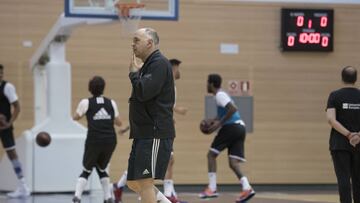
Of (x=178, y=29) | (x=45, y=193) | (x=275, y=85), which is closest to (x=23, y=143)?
(x=45, y=193)

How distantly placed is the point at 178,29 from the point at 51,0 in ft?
8.49

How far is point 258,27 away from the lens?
15.9m

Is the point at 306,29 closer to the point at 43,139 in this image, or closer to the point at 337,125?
the point at 43,139

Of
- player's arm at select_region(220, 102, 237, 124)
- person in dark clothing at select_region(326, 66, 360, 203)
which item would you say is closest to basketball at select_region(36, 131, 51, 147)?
player's arm at select_region(220, 102, 237, 124)

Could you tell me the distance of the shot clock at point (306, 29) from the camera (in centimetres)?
1577

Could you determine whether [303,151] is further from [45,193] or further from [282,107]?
[45,193]

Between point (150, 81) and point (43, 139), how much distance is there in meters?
6.11

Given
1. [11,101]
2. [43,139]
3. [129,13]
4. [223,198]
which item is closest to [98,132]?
[129,13]

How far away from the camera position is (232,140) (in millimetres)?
12453

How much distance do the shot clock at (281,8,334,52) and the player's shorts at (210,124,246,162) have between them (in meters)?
3.98

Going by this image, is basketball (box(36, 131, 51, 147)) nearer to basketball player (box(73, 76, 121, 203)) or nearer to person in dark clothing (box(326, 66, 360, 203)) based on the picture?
basketball player (box(73, 76, 121, 203))

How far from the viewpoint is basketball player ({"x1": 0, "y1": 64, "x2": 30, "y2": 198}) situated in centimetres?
1277

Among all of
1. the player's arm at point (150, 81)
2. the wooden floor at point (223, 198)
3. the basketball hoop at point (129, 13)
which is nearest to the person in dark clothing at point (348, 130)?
the player's arm at point (150, 81)

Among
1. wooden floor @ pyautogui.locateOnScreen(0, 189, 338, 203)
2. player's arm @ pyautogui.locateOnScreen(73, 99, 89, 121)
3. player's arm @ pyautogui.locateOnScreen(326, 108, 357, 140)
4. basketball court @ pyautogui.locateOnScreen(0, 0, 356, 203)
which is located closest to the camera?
player's arm @ pyautogui.locateOnScreen(326, 108, 357, 140)
